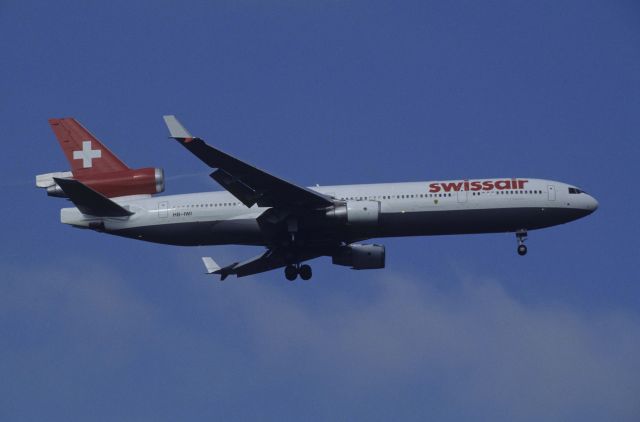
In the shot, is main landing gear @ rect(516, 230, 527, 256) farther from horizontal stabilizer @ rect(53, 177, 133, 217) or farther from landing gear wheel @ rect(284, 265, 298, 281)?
horizontal stabilizer @ rect(53, 177, 133, 217)

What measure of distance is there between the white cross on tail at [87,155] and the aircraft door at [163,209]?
528 centimetres

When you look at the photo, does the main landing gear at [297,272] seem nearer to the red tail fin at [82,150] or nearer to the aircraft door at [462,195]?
the aircraft door at [462,195]

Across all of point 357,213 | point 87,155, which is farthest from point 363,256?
point 87,155

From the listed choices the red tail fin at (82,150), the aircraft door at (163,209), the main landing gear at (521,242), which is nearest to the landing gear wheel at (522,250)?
the main landing gear at (521,242)

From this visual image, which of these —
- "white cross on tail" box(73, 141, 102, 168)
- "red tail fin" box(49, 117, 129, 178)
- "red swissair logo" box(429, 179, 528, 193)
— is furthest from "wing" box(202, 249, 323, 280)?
"red swissair logo" box(429, 179, 528, 193)

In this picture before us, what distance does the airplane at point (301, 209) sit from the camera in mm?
Answer: 55156

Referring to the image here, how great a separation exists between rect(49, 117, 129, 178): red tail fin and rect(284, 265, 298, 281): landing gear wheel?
9.67 m

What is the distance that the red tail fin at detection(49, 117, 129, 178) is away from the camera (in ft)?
198

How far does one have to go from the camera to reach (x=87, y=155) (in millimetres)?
60594

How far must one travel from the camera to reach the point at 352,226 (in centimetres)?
5494

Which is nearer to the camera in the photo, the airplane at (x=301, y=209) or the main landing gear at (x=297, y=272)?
the airplane at (x=301, y=209)

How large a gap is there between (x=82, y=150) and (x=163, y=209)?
647 cm

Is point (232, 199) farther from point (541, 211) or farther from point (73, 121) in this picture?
point (541, 211)

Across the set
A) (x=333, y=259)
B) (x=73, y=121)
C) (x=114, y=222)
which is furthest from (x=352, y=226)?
(x=73, y=121)
